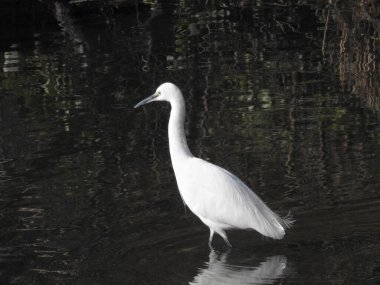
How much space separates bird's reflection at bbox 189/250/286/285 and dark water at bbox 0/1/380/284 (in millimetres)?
17

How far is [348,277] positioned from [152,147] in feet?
14.2

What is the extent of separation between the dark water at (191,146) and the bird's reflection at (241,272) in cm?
2

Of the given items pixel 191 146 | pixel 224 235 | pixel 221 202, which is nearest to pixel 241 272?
pixel 224 235

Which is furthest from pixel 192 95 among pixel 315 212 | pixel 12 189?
pixel 315 212

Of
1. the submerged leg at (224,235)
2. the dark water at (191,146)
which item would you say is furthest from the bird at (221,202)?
the dark water at (191,146)

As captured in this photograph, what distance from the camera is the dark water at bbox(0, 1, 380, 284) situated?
7.49 m

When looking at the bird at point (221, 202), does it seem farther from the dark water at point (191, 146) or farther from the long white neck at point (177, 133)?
the dark water at point (191, 146)

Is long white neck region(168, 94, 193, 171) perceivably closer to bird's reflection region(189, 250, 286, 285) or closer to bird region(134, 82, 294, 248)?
bird region(134, 82, 294, 248)

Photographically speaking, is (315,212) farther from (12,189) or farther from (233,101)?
(233,101)

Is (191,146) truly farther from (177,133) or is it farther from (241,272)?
(241,272)

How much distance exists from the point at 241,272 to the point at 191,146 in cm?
349

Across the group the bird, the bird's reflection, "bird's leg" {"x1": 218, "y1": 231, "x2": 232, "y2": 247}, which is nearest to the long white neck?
the bird

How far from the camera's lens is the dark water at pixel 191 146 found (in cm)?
749

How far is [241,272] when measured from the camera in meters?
7.34
